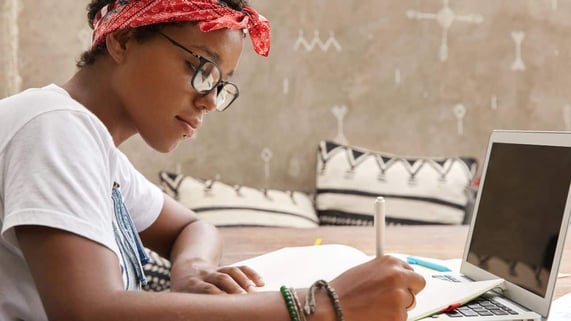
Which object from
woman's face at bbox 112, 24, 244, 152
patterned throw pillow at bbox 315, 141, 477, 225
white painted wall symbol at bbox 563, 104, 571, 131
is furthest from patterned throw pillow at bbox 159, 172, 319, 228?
woman's face at bbox 112, 24, 244, 152

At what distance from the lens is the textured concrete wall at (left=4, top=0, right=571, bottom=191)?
2.93m

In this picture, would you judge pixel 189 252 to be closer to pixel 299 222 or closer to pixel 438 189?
pixel 299 222

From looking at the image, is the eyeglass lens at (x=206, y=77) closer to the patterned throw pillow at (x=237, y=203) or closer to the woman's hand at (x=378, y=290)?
the woman's hand at (x=378, y=290)

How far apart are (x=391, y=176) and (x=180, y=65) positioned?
1923mm

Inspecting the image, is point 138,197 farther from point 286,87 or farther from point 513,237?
point 286,87

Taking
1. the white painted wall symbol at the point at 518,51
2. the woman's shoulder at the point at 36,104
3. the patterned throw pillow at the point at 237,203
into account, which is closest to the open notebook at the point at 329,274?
the woman's shoulder at the point at 36,104

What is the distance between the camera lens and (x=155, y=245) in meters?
1.38

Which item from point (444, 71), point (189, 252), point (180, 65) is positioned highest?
point (444, 71)

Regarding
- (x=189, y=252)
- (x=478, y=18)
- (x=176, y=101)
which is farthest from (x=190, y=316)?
(x=478, y=18)

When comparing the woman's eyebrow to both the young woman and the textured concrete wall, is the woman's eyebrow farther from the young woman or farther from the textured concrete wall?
the textured concrete wall

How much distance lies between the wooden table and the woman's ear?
0.55m

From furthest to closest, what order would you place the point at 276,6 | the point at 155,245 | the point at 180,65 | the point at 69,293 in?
the point at 276,6
the point at 155,245
the point at 180,65
the point at 69,293

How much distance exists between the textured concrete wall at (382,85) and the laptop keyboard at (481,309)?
2088 mm

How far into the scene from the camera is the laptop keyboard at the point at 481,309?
83 cm
